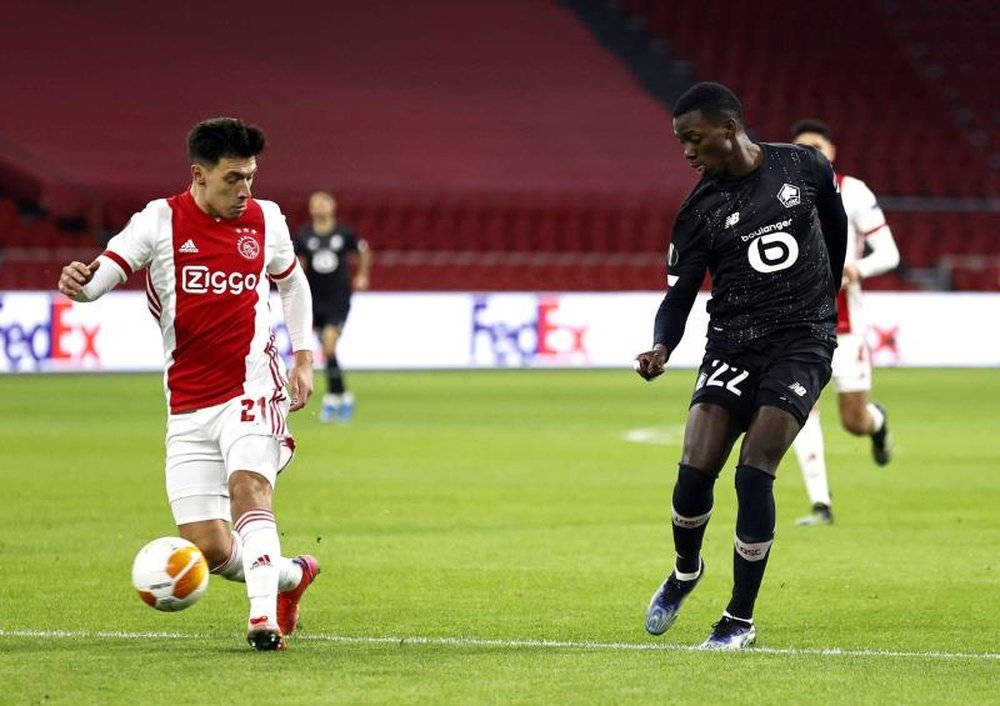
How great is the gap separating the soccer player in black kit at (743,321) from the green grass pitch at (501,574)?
1.50ft

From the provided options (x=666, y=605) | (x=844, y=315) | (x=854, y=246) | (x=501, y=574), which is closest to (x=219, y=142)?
(x=666, y=605)

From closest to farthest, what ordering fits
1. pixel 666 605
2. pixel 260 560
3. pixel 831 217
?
1. pixel 260 560
2. pixel 666 605
3. pixel 831 217

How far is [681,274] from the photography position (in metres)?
7.50

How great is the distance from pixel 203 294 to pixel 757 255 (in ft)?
6.73

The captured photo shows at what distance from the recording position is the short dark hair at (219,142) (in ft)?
23.3

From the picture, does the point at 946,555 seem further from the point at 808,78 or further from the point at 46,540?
the point at 808,78

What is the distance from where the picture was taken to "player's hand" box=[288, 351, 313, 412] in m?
7.33

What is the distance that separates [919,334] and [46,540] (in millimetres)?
19131

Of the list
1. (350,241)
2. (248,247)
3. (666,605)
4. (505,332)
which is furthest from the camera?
(505,332)

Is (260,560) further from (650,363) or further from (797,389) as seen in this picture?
(797,389)

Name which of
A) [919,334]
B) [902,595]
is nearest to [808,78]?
[919,334]

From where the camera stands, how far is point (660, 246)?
32344mm

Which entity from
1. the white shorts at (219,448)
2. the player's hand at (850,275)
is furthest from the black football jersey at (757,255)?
the player's hand at (850,275)

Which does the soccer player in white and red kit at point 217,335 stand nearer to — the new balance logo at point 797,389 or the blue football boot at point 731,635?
the blue football boot at point 731,635
